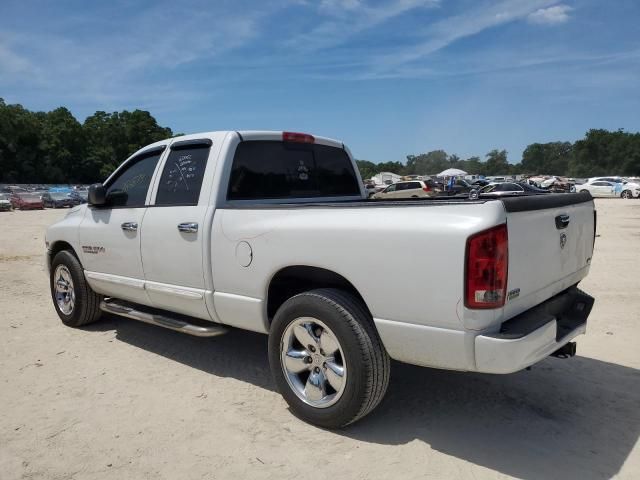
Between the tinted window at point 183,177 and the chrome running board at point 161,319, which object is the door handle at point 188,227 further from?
the chrome running board at point 161,319

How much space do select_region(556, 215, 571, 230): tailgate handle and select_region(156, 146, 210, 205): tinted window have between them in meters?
2.60

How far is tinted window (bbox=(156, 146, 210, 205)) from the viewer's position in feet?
13.9

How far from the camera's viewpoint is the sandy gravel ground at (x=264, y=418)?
297 centimetres

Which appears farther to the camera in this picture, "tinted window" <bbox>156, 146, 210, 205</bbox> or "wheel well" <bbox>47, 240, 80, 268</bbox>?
"wheel well" <bbox>47, 240, 80, 268</bbox>

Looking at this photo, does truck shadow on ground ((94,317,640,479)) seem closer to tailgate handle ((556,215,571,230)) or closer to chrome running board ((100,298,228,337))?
chrome running board ((100,298,228,337))

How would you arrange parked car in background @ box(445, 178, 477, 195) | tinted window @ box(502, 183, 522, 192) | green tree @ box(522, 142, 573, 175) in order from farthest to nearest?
green tree @ box(522, 142, 573, 175) → tinted window @ box(502, 183, 522, 192) → parked car in background @ box(445, 178, 477, 195)

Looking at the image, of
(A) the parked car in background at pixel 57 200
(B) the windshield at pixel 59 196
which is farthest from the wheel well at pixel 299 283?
(B) the windshield at pixel 59 196

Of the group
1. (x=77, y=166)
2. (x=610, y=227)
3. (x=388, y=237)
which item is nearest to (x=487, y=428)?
(x=388, y=237)

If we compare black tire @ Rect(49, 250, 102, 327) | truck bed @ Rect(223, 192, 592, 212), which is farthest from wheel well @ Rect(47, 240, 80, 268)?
truck bed @ Rect(223, 192, 592, 212)

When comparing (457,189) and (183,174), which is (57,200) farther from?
(183,174)

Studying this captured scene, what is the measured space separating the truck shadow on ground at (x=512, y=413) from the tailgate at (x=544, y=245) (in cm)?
85

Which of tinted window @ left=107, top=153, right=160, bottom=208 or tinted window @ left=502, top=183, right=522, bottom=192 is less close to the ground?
tinted window @ left=107, top=153, right=160, bottom=208

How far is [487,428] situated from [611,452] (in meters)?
0.70

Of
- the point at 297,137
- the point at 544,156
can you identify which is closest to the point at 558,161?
the point at 544,156
